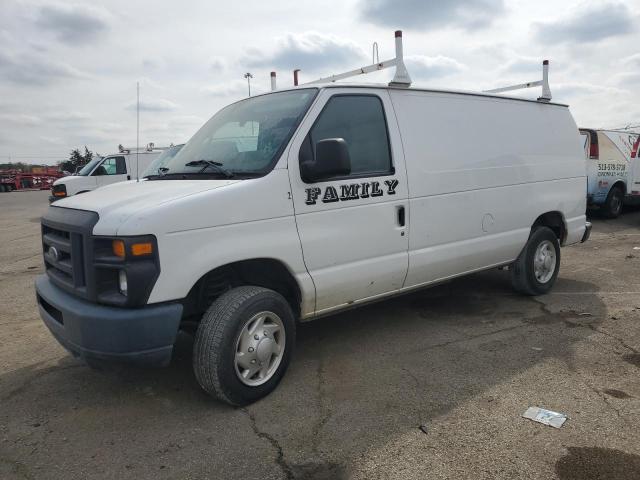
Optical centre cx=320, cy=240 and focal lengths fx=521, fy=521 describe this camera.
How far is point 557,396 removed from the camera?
3490 millimetres

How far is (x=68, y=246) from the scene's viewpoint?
3.32 m

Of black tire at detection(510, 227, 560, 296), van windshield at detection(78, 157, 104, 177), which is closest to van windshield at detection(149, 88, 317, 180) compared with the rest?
black tire at detection(510, 227, 560, 296)

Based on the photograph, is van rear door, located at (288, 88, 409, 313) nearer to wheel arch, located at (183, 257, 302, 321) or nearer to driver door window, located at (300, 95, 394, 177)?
driver door window, located at (300, 95, 394, 177)

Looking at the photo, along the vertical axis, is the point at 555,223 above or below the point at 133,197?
below

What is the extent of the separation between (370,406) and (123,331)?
1.62m

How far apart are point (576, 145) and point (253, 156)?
14.0 feet

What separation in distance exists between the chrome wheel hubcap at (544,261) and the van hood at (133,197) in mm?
3883

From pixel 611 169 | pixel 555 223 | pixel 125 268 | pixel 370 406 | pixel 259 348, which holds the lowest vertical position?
pixel 370 406

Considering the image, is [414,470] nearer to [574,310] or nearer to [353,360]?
[353,360]

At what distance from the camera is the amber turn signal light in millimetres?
2965

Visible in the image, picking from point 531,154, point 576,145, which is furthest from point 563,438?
point 576,145

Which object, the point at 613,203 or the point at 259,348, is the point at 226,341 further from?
the point at 613,203

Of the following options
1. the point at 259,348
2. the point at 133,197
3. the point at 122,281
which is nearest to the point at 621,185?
the point at 259,348

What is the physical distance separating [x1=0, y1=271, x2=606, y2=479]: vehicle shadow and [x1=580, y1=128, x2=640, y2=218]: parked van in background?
8.84m
